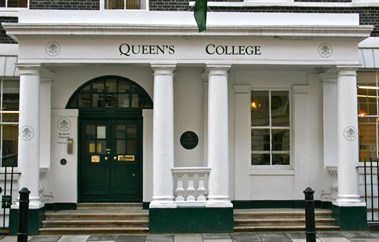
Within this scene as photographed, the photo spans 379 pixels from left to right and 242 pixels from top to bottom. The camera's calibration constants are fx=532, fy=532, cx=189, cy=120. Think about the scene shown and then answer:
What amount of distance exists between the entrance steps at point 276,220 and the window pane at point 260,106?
2248mm

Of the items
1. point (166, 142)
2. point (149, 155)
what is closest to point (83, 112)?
point (149, 155)

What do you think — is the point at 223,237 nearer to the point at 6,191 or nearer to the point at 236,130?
the point at 236,130

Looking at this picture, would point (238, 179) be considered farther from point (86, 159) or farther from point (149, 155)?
point (86, 159)

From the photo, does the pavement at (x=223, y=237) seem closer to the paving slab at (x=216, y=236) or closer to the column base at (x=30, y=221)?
the paving slab at (x=216, y=236)

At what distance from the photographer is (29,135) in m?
10.6

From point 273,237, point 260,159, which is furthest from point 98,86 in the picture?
point 273,237

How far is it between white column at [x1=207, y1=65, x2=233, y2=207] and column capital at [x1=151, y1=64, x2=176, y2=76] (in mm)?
774

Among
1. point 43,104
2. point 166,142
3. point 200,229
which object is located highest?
point 43,104

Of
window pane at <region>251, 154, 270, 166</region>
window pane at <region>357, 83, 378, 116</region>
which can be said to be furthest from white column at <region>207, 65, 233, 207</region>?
window pane at <region>357, 83, 378, 116</region>

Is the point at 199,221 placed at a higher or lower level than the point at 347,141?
lower

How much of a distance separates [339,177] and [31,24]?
696 centimetres

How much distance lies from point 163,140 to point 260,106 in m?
2.99

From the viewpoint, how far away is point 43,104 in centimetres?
1198

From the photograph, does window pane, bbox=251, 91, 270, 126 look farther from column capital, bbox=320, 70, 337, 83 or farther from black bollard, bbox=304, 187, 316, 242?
black bollard, bbox=304, 187, 316, 242
